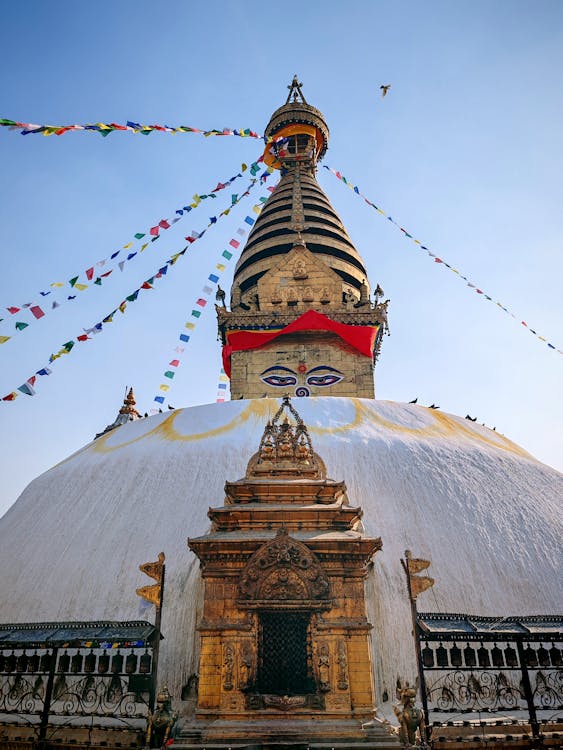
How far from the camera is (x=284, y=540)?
5344 mm

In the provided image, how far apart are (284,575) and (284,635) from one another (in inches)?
22.9

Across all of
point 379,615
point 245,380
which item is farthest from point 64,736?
point 245,380

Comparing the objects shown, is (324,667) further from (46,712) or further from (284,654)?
(46,712)

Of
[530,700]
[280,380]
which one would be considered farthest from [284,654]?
[280,380]

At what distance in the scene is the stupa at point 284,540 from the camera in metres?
5.14

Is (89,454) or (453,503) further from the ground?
(89,454)

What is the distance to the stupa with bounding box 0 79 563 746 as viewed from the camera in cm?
514

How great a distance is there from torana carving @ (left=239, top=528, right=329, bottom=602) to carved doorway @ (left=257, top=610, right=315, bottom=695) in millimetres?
197

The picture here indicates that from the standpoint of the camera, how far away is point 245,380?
678 inches

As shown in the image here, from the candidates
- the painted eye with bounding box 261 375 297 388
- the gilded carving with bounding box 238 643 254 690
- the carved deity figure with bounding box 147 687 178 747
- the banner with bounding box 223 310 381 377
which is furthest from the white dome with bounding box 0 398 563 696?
the banner with bounding box 223 310 381 377

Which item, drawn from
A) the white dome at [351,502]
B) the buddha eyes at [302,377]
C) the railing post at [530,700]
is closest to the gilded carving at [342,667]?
the railing post at [530,700]

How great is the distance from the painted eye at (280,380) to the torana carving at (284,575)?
11.6 meters

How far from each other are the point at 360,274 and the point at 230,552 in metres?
16.6

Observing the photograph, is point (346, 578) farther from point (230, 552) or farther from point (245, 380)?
point (245, 380)
